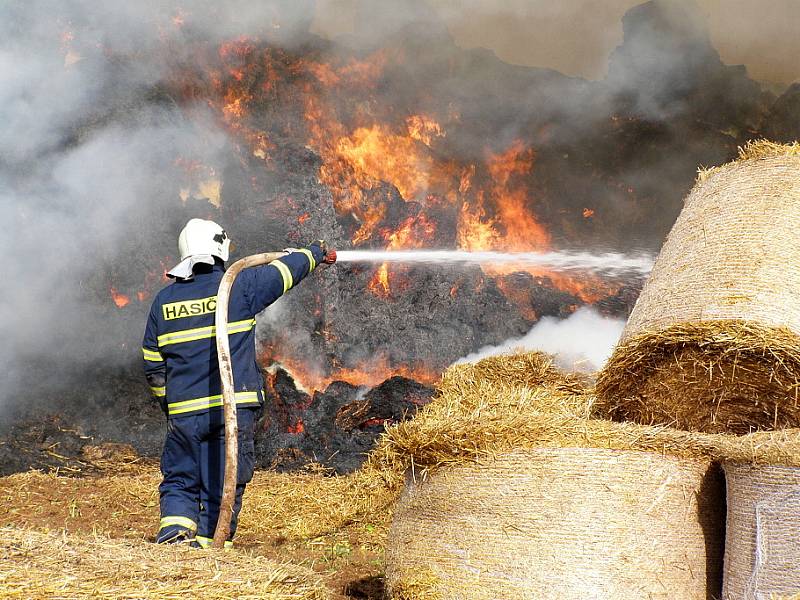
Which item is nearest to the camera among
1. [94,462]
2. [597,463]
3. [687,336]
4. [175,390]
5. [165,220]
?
[597,463]

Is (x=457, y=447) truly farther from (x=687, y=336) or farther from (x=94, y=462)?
(x=94, y=462)

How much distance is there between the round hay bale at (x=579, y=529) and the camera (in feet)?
11.8

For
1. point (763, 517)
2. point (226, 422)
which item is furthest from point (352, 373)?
point (763, 517)

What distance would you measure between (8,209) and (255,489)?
4891mm

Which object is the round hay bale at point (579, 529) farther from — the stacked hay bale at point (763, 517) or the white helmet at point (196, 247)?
the white helmet at point (196, 247)

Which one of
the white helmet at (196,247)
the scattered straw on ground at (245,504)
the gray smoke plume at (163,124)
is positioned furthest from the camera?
the gray smoke plume at (163,124)

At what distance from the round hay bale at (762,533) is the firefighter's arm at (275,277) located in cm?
287

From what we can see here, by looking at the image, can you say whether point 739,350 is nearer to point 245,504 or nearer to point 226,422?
point 226,422

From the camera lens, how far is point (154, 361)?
17.1ft

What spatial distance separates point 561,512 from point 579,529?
0.35 ft

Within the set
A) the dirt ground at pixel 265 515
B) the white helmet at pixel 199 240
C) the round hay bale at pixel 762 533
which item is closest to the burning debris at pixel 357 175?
the dirt ground at pixel 265 515

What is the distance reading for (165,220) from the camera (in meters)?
10.7

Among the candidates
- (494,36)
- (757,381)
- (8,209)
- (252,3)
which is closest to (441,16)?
(494,36)

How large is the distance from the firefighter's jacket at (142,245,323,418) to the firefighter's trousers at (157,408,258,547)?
9 cm
